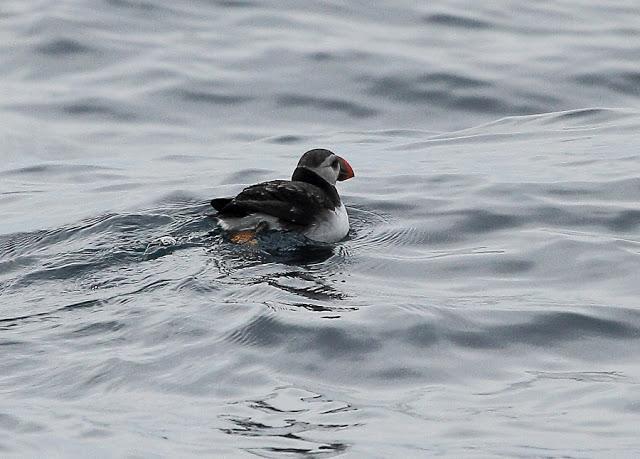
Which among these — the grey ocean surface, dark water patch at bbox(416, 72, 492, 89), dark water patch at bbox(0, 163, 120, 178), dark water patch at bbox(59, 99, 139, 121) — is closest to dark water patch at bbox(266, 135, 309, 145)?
the grey ocean surface

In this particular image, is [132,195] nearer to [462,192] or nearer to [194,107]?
[462,192]

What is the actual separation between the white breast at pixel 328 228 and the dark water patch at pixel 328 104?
17.1 ft

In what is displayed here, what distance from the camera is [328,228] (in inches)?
388

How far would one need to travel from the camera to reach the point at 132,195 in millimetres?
11531

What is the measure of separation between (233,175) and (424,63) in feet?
16.0

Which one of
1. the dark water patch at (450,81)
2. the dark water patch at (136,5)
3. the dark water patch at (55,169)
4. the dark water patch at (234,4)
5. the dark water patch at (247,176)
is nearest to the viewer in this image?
the dark water patch at (247,176)

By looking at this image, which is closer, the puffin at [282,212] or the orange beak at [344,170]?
the puffin at [282,212]

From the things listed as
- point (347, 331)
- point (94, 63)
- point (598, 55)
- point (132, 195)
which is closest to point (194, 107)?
point (94, 63)

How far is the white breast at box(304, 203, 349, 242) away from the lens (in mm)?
9812

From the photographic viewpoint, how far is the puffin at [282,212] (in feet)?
31.6

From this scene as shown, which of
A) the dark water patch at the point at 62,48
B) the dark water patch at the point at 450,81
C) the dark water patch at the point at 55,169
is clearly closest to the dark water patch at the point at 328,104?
the dark water patch at the point at 450,81

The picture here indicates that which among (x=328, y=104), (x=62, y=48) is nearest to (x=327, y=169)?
(x=328, y=104)

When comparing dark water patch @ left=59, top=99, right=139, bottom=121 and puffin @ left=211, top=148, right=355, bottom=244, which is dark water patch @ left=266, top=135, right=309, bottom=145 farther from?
puffin @ left=211, top=148, right=355, bottom=244

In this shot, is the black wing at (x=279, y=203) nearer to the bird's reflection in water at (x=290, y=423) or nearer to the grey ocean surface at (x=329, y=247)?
the grey ocean surface at (x=329, y=247)
